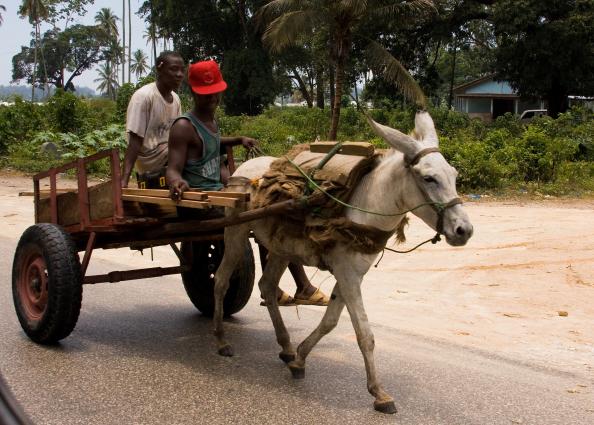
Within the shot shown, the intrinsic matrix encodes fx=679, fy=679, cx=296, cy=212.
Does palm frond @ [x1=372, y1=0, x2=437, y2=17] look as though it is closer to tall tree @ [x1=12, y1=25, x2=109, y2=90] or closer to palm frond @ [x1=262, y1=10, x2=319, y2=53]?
palm frond @ [x1=262, y1=10, x2=319, y2=53]

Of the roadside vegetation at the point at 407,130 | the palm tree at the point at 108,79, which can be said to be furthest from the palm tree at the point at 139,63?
the roadside vegetation at the point at 407,130

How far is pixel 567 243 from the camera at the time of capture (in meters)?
10.7

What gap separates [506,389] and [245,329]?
2440 millimetres

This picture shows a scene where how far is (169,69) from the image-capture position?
237 inches

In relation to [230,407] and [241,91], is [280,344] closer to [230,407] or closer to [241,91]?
[230,407]

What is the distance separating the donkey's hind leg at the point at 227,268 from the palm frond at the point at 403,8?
16.9 metres

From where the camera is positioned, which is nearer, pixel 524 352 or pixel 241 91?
pixel 524 352

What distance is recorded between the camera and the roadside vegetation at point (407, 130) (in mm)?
16609

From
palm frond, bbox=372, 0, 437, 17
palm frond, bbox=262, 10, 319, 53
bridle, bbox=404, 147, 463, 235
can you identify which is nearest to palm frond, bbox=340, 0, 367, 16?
palm frond, bbox=262, 10, 319, 53

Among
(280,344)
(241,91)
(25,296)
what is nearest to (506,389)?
(280,344)

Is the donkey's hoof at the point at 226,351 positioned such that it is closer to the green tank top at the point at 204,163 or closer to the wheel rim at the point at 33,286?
the green tank top at the point at 204,163

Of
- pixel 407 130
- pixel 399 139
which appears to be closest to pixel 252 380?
pixel 399 139

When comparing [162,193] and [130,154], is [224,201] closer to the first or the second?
[162,193]

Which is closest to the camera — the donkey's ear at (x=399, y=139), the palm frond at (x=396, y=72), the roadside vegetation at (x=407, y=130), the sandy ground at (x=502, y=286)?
the donkey's ear at (x=399, y=139)
